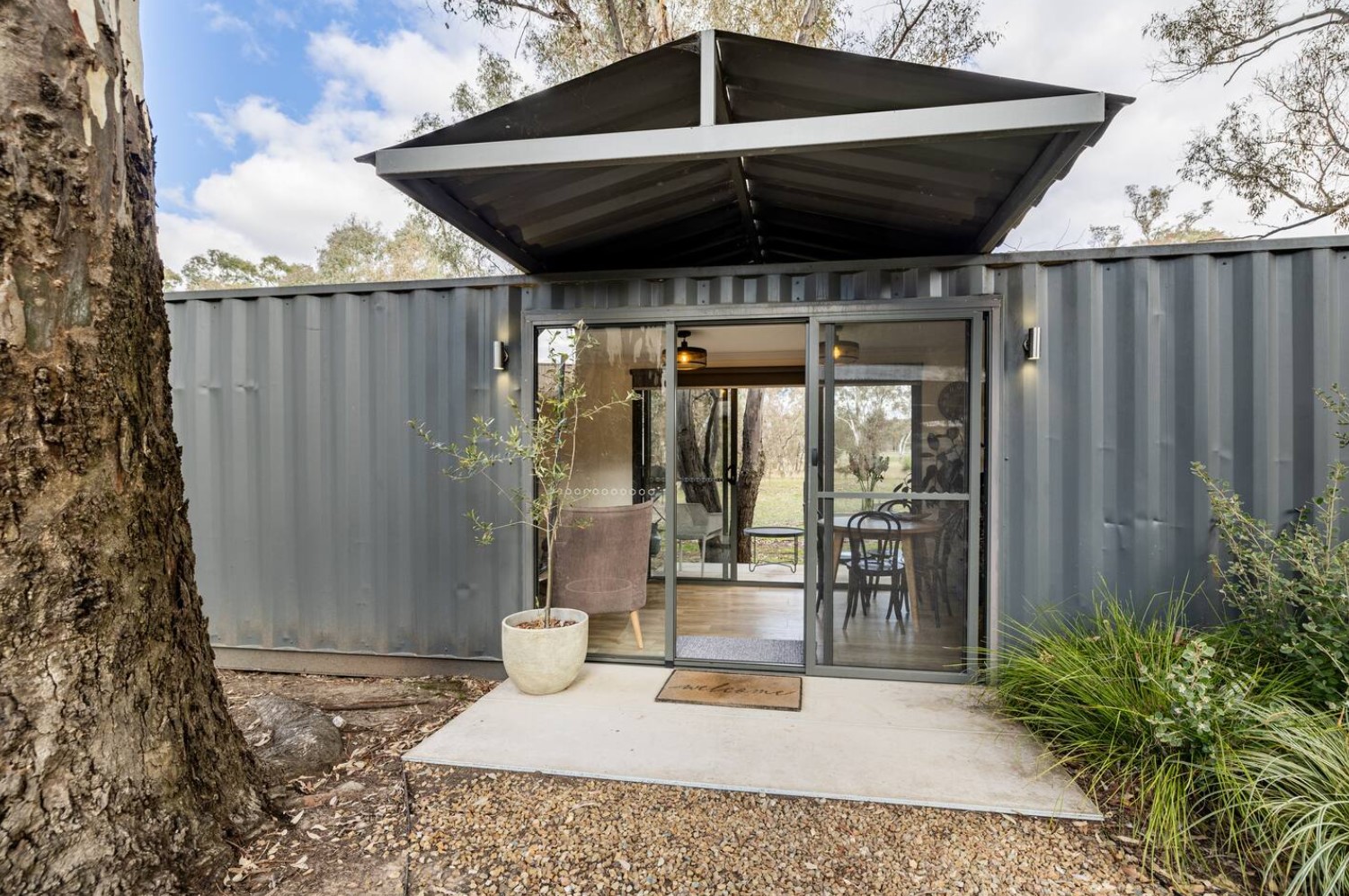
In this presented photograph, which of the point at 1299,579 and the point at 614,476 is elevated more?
the point at 614,476

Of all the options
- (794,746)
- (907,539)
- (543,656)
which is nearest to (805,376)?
(907,539)

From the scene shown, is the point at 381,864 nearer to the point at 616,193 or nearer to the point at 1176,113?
the point at 616,193

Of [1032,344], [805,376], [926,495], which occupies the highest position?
→ [1032,344]

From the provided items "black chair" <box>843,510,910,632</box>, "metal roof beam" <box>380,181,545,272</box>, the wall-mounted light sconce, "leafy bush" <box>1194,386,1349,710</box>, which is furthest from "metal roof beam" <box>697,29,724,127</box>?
"leafy bush" <box>1194,386,1349,710</box>

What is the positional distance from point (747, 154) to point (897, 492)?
2.02m

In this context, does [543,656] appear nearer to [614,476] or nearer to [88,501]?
[614,476]

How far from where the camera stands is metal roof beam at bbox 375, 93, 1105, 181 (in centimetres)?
201

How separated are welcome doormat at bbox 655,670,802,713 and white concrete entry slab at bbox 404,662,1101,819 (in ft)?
0.21

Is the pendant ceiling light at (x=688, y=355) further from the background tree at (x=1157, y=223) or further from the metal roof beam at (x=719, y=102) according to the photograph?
the background tree at (x=1157, y=223)

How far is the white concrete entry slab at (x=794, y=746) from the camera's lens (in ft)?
7.75

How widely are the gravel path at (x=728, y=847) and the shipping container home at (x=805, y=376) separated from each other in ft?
4.40

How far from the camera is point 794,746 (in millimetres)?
2686

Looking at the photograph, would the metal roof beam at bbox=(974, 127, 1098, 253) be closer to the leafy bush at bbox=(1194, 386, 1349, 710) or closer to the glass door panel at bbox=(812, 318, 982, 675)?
the glass door panel at bbox=(812, 318, 982, 675)

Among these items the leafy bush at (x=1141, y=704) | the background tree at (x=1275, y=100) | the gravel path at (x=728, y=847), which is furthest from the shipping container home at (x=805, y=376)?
the background tree at (x=1275, y=100)
